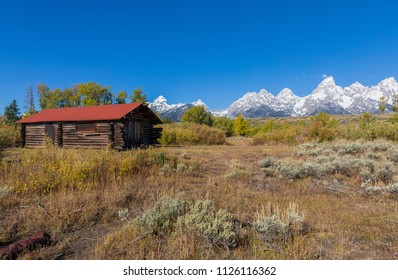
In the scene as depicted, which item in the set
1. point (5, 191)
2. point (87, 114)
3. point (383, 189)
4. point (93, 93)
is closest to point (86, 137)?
point (87, 114)

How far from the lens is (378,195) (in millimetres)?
6395

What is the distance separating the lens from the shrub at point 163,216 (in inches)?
157

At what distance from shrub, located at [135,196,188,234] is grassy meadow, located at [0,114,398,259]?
Answer: 0.06ft

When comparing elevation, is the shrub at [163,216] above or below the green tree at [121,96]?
below

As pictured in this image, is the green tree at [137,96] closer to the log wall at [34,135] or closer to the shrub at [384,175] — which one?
the log wall at [34,135]

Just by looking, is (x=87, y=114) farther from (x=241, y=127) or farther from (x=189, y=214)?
(x=241, y=127)

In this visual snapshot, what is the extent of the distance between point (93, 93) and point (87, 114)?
3198cm

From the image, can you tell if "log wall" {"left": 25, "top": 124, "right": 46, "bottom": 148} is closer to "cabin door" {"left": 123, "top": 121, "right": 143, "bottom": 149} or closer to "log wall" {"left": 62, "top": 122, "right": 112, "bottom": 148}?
"log wall" {"left": 62, "top": 122, "right": 112, "bottom": 148}

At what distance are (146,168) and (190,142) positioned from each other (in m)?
22.2

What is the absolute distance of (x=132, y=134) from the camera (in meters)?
22.9

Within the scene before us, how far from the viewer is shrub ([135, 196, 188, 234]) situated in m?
3.99

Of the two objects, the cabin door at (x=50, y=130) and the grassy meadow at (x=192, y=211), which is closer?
the grassy meadow at (x=192, y=211)

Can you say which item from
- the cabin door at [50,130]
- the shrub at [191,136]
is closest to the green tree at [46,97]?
the cabin door at [50,130]

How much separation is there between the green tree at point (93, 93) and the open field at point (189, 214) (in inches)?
1772
